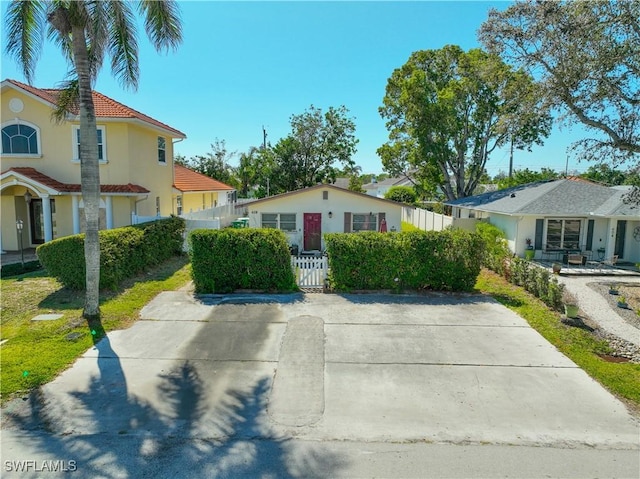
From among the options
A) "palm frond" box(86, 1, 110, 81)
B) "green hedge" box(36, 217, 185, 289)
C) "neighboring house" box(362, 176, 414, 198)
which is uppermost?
"neighboring house" box(362, 176, 414, 198)

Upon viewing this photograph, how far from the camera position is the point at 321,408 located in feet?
19.9

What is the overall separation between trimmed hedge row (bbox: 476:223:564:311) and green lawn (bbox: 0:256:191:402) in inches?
431

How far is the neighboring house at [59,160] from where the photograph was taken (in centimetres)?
1730

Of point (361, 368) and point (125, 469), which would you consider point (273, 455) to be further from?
point (361, 368)

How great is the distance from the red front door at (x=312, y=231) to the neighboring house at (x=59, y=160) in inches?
303

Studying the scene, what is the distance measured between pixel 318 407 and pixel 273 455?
1.25 metres

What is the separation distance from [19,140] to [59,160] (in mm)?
1992

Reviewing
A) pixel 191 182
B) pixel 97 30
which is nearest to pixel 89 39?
pixel 97 30

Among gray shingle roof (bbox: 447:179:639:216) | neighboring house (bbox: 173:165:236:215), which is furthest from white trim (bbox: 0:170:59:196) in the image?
gray shingle roof (bbox: 447:179:639:216)

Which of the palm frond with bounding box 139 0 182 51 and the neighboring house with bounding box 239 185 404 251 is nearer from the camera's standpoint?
the palm frond with bounding box 139 0 182 51

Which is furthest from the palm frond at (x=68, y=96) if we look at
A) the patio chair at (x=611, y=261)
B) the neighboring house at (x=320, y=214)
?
the patio chair at (x=611, y=261)

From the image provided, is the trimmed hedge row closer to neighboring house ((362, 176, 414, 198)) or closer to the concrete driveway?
the concrete driveway

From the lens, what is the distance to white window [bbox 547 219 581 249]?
19.0m

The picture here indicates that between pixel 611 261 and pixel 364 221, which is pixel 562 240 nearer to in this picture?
pixel 611 261
